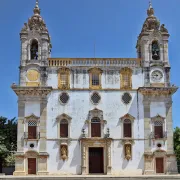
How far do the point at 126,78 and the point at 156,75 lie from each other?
9.36 ft

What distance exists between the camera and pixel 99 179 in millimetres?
27562

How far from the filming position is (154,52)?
36469 millimetres

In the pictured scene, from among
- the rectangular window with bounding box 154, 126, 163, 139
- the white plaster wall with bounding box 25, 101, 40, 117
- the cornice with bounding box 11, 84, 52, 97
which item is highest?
the cornice with bounding box 11, 84, 52, 97

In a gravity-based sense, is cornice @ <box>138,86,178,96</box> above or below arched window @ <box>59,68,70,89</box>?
below

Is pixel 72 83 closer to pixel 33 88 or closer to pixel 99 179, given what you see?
pixel 33 88

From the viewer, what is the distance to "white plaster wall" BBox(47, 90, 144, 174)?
33.1 m

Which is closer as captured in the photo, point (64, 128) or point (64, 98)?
point (64, 128)

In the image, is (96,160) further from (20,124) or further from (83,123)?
(20,124)

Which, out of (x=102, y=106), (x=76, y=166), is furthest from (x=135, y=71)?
(x=76, y=166)

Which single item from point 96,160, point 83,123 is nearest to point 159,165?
point 96,160

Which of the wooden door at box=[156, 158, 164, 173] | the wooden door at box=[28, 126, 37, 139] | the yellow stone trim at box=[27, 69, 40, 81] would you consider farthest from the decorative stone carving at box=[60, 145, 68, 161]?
the wooden door at box=[156, 158, 164, 173]

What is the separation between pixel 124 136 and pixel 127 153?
5.14 feet

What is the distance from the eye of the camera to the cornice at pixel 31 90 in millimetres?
33781

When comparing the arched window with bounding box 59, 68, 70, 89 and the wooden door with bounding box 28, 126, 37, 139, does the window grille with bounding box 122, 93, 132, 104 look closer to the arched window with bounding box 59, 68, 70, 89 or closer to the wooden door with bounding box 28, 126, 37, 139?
the arched window with bounding box 59, 68, 70, 89
